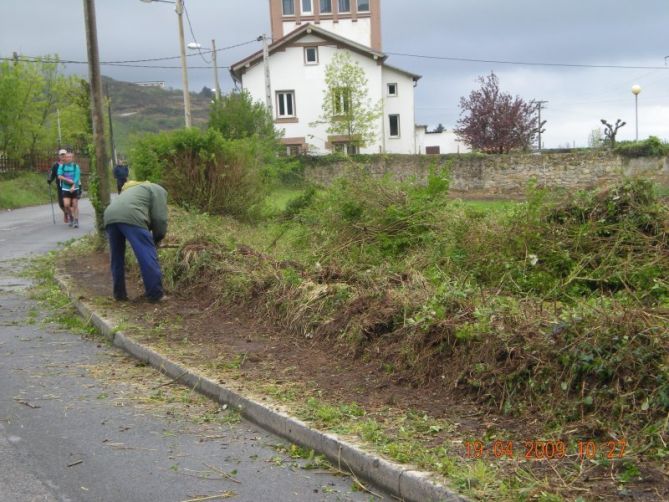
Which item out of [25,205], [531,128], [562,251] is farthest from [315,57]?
[562,251]

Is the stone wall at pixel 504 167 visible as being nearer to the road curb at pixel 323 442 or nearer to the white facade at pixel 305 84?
the white facade at pixel 305 84

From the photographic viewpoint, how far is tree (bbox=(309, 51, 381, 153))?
52.3m

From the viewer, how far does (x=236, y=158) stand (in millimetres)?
16172

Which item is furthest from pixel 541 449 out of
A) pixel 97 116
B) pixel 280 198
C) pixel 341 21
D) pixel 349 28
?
pixel 341 21

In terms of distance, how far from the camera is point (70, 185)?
2014 centimetres

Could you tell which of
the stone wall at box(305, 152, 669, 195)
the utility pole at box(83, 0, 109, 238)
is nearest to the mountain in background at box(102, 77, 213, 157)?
the stone wall at box(305, 152, 669, 195)

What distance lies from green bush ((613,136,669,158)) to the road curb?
105ft

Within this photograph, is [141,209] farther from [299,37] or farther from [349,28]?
[349,28]

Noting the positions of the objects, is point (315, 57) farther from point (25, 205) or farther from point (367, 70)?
point (25, 205)

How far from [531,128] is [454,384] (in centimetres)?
4827

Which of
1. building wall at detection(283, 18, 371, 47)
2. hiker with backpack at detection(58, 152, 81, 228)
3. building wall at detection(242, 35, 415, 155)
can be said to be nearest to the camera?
hiker with backpack at detection(58, 152, 81, 228)

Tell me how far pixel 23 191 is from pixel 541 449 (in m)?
36.1

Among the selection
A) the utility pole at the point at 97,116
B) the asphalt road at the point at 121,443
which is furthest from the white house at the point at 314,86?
the asphalt road at the point at 121,443

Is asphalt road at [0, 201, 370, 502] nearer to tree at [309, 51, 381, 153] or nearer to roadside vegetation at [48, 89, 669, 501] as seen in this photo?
roadside vegetation at [48, 89, 669, 501]
